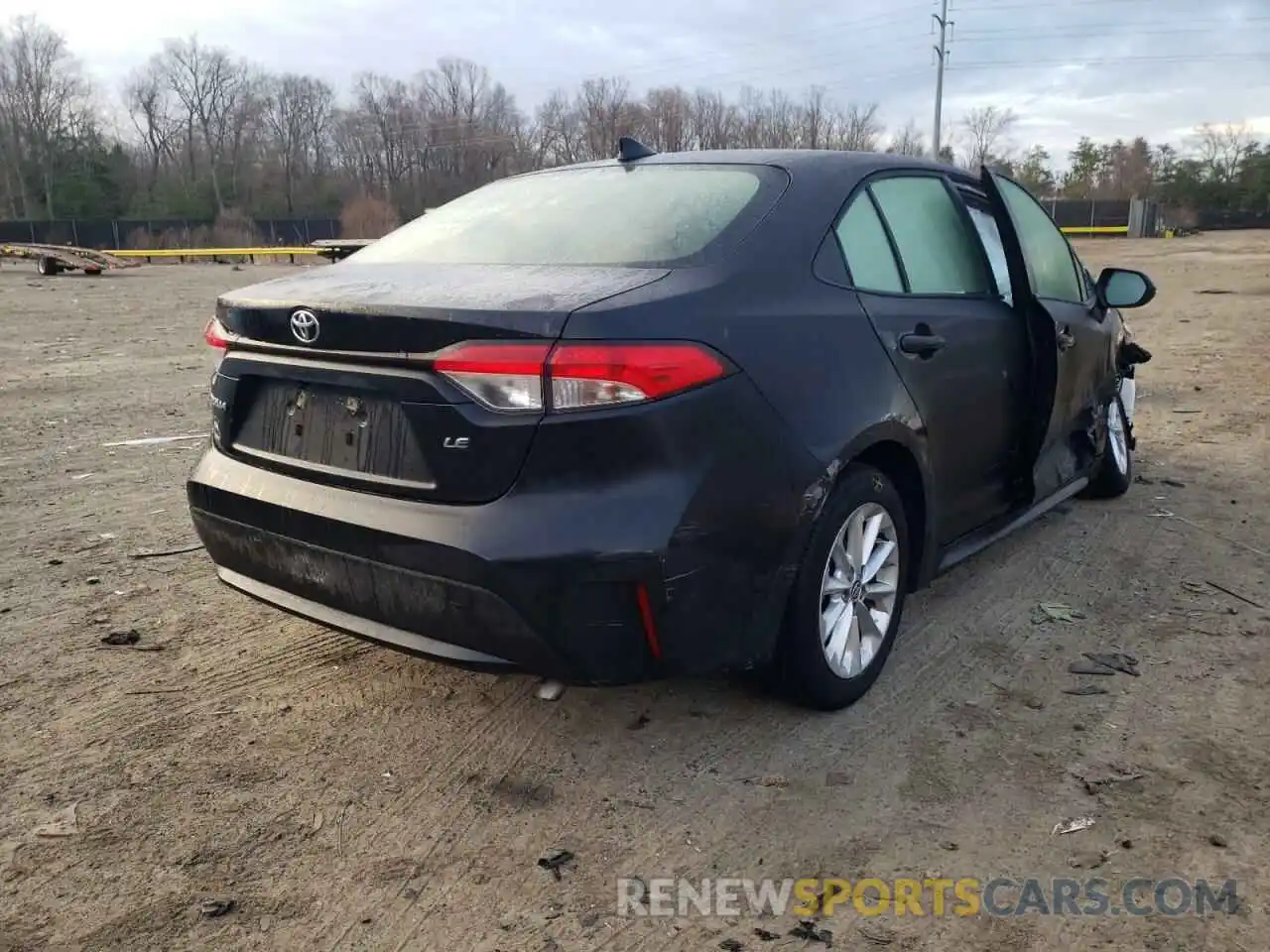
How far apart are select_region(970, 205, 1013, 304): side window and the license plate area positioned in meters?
2.53

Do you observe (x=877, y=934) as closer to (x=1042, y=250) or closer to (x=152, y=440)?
(x=1042, y=250)

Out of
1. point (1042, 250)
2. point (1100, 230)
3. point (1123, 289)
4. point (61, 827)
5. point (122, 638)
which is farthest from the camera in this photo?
point (1100, 230)

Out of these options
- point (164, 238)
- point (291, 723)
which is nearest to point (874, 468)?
point (291, 723)

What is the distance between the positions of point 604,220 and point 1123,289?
2.92 meters

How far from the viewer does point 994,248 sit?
405 cm

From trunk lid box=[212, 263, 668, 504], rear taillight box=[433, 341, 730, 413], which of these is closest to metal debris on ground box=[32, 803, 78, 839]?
trunk lid box=[212, 263, 668, 504]

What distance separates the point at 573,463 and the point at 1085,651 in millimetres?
2229

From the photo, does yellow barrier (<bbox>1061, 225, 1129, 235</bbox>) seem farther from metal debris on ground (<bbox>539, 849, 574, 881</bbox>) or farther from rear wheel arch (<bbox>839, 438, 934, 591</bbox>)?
metal debris on ground (<bbox>539, 849, 574, 881</bbox>)

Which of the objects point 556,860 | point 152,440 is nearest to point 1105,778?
point 556,860

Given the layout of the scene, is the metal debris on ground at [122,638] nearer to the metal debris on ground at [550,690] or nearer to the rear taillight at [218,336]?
the rear taillight at [218,336]

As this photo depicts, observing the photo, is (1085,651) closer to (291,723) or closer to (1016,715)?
(1016,715)

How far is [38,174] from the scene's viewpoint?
73125 millimetres

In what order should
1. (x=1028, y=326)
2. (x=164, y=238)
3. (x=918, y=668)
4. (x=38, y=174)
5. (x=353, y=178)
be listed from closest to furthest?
(x=918, y=668) → (x=1028, y=326) → (x=164, y=238) → (x=38, y=174) → (x=353, y=178)

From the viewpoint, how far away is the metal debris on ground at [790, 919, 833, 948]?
2180 mm
